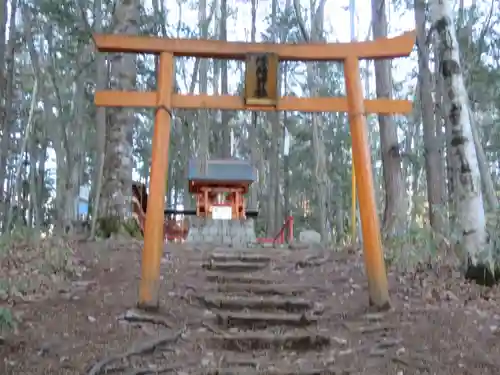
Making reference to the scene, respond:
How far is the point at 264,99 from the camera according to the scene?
7.17m

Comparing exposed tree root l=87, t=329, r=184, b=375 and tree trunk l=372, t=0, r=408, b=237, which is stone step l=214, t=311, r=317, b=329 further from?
tree trunk l=372, t=0, r=408, b=237

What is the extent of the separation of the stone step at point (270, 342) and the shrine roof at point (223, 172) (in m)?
13.4

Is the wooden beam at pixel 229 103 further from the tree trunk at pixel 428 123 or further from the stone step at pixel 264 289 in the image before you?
the tree trunk at pixel 428 123

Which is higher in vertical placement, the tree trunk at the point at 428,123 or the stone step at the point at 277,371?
the tree trunk at the point at 428,123

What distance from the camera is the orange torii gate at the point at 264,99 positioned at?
673 cm

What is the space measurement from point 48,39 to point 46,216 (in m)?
12.1

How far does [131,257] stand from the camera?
846 centimetres

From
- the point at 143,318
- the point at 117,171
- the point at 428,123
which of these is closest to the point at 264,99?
the point at 143,318

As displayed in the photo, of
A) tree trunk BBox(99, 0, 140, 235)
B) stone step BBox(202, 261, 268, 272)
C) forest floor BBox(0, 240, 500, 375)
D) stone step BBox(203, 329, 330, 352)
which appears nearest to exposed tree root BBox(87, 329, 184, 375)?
forest floor BBox(0, 240, 500, 375)

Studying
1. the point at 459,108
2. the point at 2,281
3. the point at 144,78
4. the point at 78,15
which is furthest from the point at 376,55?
the point at 144,78

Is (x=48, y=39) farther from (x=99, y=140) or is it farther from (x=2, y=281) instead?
(x=2, y=281)

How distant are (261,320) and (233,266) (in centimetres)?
233

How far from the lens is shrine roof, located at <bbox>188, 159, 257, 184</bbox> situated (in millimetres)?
19141

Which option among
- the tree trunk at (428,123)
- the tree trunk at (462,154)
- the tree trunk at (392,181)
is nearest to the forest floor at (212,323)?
the tree trunk at (462,154)
